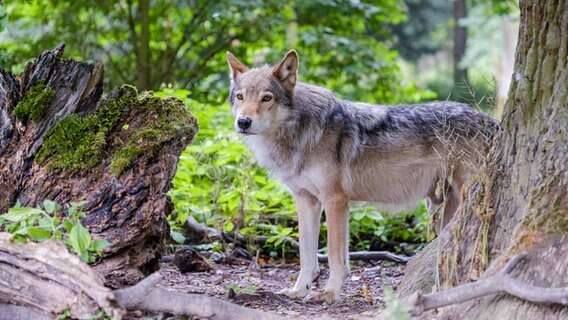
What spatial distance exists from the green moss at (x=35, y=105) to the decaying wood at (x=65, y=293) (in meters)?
1.21

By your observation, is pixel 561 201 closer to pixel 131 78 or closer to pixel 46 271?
pixel 46 271

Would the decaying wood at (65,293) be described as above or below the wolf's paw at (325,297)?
above

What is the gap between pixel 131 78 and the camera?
13.0 meters

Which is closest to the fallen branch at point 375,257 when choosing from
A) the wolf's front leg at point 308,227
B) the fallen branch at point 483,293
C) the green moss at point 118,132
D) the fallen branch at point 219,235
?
the fallen branch at point 219,235

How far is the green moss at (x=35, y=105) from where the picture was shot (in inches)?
209

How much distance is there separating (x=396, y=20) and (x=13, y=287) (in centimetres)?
986

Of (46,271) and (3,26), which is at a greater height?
(3,26)

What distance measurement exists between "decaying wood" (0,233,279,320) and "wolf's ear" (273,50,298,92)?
256cm

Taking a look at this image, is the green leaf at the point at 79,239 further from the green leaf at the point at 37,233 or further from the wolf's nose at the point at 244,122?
the wolf's nose at the point at 244,122

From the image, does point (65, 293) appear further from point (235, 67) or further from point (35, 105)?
point (235, 67)

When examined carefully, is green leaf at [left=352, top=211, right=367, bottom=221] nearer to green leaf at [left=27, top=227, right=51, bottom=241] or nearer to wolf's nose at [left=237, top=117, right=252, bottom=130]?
wolf's nose at [left=237, top=117, right=252, bottom=130]

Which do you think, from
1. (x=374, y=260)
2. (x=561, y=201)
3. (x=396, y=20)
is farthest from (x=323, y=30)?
(x=561, y=201)

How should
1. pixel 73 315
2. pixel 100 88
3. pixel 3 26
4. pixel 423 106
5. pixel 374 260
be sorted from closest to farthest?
1. pixel 73 315
2. pixel 100 88
3. pixel 3 26
4. pixel 423 106
5. pixel 374 260

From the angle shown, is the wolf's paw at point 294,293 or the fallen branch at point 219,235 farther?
the fallen branch at point 219,235
